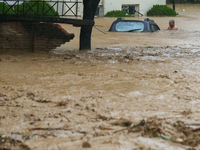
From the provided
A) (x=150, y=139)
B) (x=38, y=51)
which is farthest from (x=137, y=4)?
(x=150, y=139)

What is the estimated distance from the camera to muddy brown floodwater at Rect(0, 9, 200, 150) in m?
2.34

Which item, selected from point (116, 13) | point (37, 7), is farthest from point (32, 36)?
point (116, 13)

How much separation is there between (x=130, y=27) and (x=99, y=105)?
941cm

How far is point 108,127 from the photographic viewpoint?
259 cm

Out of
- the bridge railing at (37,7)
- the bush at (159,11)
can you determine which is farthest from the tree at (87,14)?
the bush at (159,11)

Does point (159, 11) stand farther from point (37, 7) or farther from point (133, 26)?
point (37, 7)

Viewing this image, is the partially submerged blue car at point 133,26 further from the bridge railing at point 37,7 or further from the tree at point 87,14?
the tree at point 87,14

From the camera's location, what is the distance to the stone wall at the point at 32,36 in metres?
7.50

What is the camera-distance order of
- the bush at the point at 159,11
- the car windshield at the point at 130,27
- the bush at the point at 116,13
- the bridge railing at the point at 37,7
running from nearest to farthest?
the bridge railing at the point at 37,7
the car windshield at the point at 130,27
the bush at the point at 116,13
the bush at the point at 159,11

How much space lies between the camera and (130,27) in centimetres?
1227

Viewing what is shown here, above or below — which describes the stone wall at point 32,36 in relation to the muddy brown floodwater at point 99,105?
above

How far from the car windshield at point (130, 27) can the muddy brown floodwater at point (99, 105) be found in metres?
6.21

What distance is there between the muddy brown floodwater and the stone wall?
1.48 m

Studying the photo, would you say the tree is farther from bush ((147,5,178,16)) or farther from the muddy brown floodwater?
bush ((147,5,178,16))
